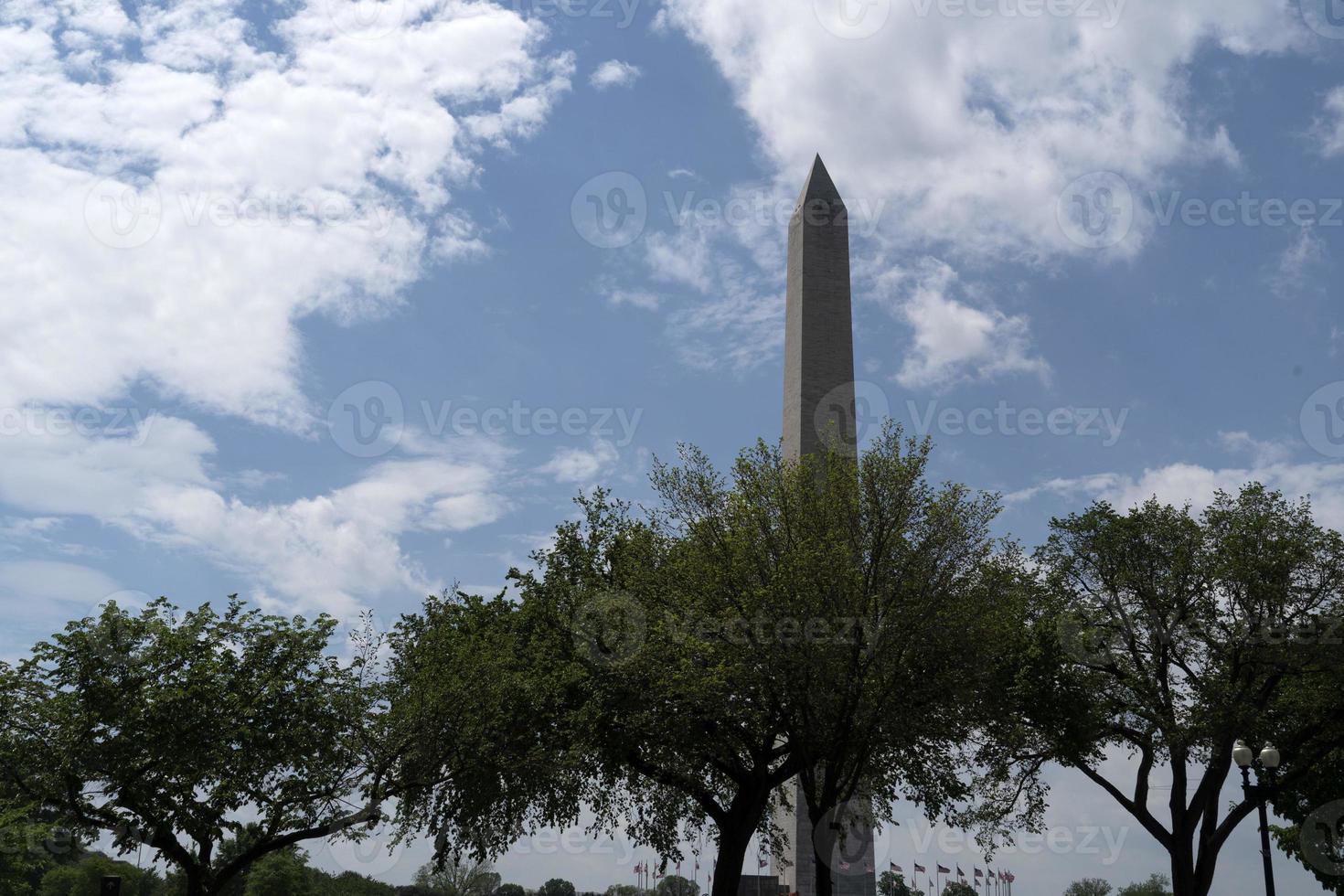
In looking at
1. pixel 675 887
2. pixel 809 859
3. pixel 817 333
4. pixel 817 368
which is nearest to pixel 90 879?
pixel 675 887

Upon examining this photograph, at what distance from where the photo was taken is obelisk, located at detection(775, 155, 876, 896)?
42.4 metres

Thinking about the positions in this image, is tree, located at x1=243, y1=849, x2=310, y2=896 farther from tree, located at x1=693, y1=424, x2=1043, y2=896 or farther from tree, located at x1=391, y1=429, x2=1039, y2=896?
tree, located at x1=693, y1=424, x2=1043, y2=896

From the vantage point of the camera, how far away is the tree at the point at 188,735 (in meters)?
29.6

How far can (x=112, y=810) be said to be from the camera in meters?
30.2

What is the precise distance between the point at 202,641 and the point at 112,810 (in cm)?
486

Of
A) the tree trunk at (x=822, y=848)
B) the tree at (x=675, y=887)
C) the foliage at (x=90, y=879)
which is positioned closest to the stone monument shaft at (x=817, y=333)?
the tree trunk at (x=822, y=848)

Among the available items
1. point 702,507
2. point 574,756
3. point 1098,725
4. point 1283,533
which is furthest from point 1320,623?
point 574,756

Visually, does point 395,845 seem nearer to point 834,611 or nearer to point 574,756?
point 574,756

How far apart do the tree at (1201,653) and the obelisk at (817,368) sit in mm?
9764

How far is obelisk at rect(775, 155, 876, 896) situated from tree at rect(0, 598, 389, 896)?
1770 cm

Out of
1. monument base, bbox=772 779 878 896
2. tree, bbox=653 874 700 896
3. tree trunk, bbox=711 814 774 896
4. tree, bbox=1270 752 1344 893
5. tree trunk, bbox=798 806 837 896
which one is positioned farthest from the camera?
tree, bbox=653 874 700 896

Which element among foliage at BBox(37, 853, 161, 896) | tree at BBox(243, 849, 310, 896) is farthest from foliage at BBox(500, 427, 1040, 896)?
foliage at BBox(37, 853, 161, 896)

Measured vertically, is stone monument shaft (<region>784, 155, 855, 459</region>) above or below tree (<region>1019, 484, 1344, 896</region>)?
above

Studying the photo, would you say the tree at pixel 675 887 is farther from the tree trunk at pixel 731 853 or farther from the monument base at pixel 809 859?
the tree trunk at pixel 731 853
